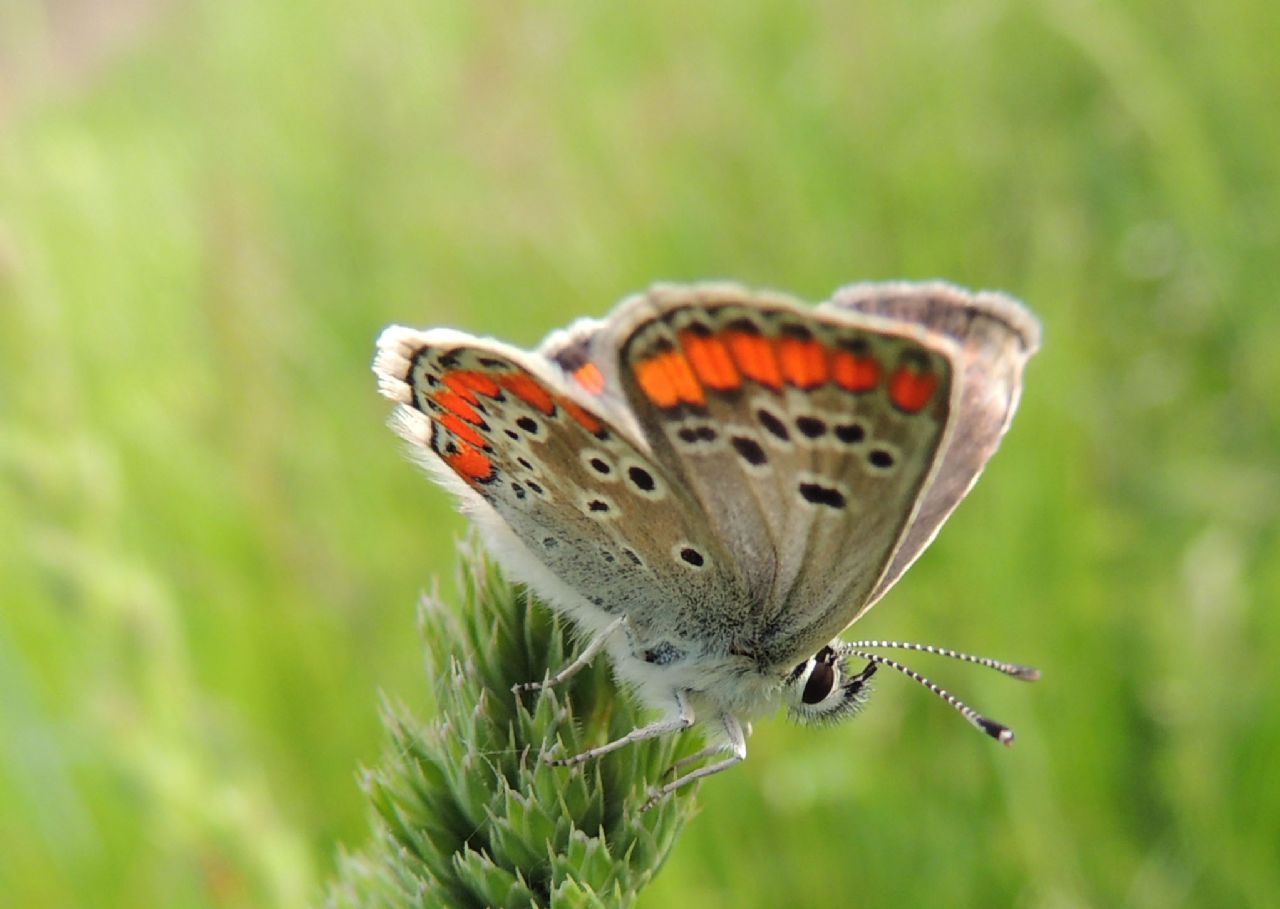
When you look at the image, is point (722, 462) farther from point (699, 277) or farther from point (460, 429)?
point (699, 277)

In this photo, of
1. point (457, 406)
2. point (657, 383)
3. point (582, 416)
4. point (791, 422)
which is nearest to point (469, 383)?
point (457, 406)

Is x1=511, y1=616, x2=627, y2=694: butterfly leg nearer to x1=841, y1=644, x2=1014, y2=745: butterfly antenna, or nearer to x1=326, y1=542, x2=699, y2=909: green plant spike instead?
x1=326, y1=542, x2=699, y2=909: green plant spike

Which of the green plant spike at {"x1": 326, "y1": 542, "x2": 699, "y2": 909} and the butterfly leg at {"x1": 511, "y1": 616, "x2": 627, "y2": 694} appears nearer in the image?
the green plant spike at {"x1": 326, "y1": 542, "x2": 699, "y2": 909}

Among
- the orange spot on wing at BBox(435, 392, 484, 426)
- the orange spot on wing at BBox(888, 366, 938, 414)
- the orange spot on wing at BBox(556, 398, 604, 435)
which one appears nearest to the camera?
the orange spot on wing at BBox(888, 366, 938, 414)

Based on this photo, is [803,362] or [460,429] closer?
[803,362]

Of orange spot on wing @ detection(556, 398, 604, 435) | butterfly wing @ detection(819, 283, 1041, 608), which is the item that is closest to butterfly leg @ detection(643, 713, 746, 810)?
butterfly wing @ detection(819, 283, 1041, 608)

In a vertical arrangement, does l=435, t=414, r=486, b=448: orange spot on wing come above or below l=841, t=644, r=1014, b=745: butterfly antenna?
above

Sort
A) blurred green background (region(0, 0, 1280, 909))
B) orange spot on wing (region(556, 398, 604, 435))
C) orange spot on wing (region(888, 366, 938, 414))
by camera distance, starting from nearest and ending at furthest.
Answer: orange spot on wing (region(888, 366, 938, 414))
orange spot on wing (region(556, 398, 604, 435))
blurred green background (region(0, 0, 1280, 909))

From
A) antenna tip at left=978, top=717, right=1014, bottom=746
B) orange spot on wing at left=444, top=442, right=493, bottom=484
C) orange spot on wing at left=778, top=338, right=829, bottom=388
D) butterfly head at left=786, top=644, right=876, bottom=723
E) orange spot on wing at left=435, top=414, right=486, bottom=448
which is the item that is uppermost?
orange spot on wing at left=435, top=414, right=486, bottom=448
